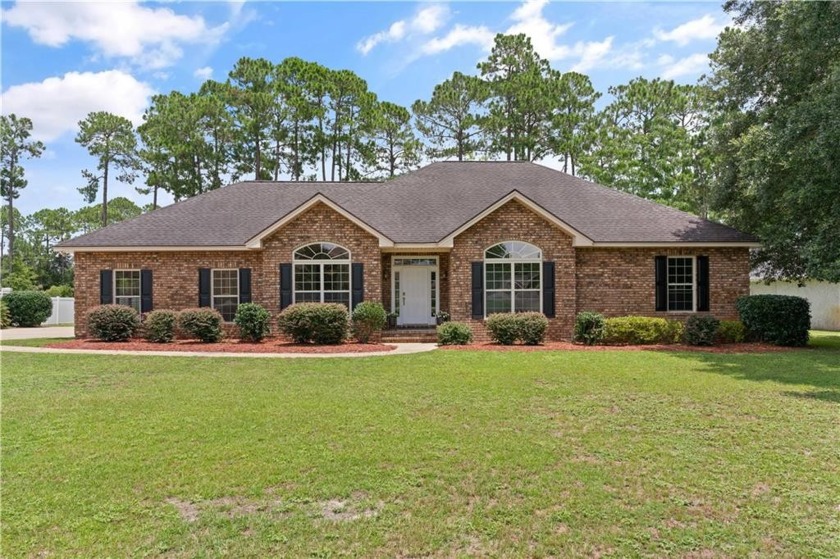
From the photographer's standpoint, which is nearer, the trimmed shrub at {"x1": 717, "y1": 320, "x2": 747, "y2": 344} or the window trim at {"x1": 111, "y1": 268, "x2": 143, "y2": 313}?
the trimmed shrub at {"x1": 717, "y1": 320, "x2": 747, "y2": 344}

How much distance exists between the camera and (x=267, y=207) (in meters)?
20.1

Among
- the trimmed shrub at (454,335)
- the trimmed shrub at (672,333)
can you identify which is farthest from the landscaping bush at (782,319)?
the trimmed shrub at (454,335)

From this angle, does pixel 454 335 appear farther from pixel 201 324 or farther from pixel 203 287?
pixel 203 287

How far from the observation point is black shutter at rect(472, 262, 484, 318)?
54.9 ft

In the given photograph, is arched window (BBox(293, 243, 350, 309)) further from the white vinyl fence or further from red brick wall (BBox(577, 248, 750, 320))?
the white vinyl fence

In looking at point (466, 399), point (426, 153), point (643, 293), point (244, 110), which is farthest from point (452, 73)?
point (466, 399)

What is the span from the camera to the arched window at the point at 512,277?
16.9 metres

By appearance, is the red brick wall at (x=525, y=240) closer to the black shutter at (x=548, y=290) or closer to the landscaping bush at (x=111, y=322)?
the black shutter at (x=548, y=290)

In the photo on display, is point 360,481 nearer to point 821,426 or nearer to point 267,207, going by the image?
point 821,426

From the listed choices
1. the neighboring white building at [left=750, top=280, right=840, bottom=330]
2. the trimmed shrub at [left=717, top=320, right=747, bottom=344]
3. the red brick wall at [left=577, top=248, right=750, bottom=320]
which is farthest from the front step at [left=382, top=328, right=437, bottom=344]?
the neighboring white building at [left=750, top=280, right=840, bottom=330]

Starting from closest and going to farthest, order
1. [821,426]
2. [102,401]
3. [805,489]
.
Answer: [805,489], [821,426], [102,401]

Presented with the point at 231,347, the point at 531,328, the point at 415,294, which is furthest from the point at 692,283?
the point at 231,347

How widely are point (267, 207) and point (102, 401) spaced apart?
1286 cm

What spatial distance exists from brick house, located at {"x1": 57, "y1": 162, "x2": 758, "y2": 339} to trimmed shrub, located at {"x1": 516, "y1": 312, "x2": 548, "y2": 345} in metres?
1.15
